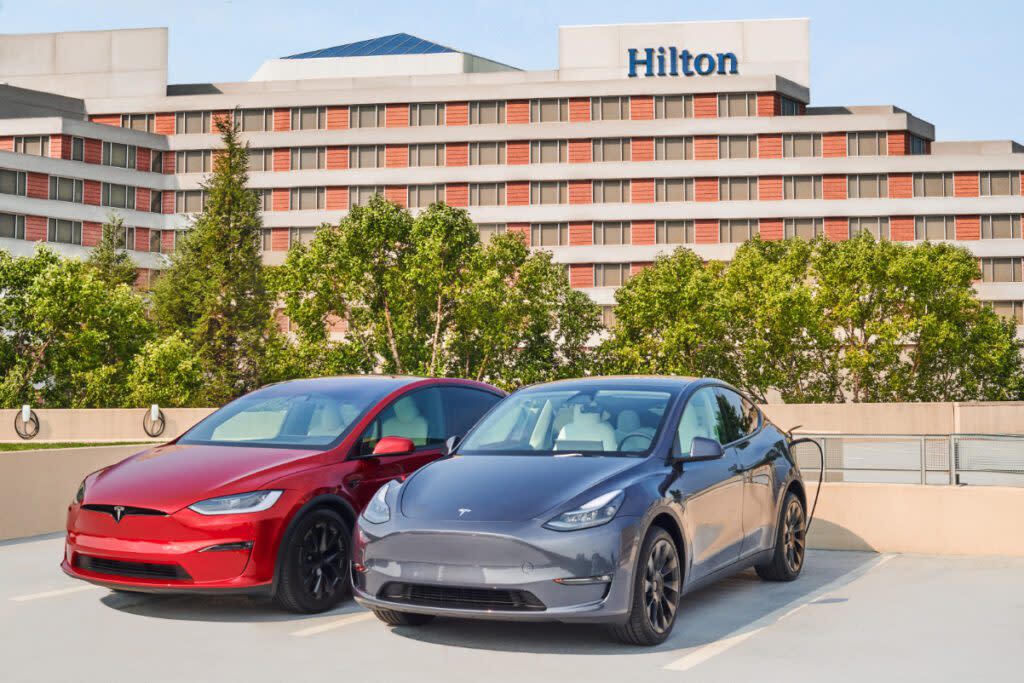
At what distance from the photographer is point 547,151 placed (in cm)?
7112

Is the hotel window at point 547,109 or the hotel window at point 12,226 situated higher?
the hotel window at point 547,109

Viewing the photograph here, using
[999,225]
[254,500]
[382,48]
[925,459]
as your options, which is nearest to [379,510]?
[254,500]

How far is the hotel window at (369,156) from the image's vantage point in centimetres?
7275

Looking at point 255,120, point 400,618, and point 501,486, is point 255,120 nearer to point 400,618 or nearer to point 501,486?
point 400,618

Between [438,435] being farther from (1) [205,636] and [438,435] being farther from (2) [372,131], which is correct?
(2) [372,131]

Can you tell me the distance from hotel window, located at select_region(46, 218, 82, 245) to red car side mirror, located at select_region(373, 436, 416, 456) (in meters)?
67.6

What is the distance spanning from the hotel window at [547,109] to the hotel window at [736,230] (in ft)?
37.2

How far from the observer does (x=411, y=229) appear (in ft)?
159

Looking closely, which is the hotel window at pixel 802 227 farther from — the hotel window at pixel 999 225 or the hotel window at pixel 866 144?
the hotel window at pixel 999 225

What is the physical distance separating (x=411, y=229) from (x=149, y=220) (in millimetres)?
32606

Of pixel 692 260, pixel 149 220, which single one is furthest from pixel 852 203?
pixel 149 220

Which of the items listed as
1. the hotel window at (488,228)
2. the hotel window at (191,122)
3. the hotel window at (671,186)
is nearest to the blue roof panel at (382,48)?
the hotel window at (191,122)

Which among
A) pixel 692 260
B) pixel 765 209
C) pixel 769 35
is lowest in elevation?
pixel 692 260

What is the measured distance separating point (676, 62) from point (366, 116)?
19.2 meters
